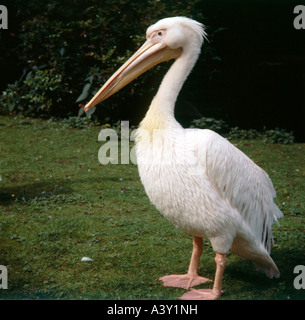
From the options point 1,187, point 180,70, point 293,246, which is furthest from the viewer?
point 1,187

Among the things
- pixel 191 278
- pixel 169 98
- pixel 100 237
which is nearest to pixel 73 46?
pixel 100 237

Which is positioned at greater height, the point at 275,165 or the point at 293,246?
the point at 275,165

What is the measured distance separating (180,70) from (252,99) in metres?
8.13

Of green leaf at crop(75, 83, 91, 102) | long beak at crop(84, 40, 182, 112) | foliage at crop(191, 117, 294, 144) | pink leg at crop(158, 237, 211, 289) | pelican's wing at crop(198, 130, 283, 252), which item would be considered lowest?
pink leg at crop(158, 237, 211, 289)

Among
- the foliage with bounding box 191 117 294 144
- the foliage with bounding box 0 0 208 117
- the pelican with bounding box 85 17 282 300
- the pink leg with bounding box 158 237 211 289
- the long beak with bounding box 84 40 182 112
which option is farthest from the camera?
the foliage with bounding box 0 0 208 117

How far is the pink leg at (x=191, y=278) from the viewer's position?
139 inches

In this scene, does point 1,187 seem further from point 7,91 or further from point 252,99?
point 252,99

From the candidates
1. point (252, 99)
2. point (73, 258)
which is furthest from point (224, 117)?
point (73, 258)

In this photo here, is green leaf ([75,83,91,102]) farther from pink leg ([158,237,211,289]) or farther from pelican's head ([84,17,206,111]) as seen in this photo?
pink leg ([158,237,211,289])

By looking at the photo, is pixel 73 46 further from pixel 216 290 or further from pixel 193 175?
pixel 216 290

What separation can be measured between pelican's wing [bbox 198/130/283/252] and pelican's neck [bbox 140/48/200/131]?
1.01 feet

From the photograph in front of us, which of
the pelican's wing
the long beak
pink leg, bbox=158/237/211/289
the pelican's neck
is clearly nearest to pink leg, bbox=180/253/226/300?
pink leg, bbox=158/237/211/289

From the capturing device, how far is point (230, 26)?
1063 centimetres

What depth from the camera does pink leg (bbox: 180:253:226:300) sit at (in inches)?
129
